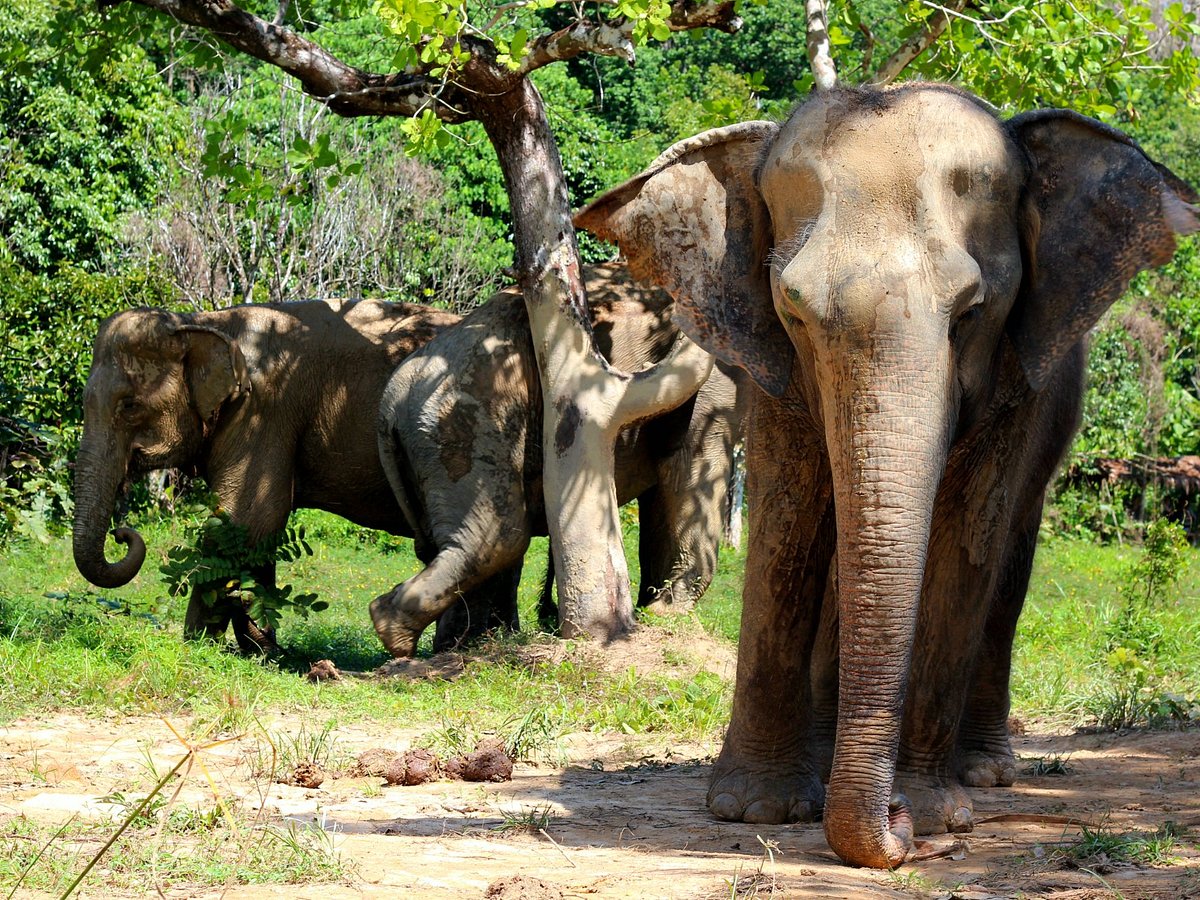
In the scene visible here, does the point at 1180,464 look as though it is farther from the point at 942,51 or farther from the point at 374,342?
the point at 374,342

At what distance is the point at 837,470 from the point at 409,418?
17.9ft

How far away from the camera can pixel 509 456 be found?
372 inches

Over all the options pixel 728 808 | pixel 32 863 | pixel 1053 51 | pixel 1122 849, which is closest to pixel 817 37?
pixel 1053 51

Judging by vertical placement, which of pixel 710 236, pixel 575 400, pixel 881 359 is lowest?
pixel 575 400

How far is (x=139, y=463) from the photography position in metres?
9.98

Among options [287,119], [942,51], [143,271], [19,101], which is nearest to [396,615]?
[942,51]

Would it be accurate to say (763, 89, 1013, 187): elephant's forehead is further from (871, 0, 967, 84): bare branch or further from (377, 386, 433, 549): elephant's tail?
(871, 0, 967, 84): bare branch

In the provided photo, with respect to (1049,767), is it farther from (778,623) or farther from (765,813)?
(778,623)

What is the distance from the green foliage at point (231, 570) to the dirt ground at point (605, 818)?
1924 mm

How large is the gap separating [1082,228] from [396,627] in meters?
5.25

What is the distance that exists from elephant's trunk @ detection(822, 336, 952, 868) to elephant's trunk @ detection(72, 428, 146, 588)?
5.79 meters

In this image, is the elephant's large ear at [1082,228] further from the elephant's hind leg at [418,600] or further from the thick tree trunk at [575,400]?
the elephant's hind leg at [418,600]

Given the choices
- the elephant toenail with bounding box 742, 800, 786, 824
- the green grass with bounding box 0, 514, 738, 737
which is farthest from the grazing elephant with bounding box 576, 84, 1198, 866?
the green grass with bounding box 0, 514, 738, 737

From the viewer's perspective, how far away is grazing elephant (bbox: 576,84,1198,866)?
4262 millimetres
